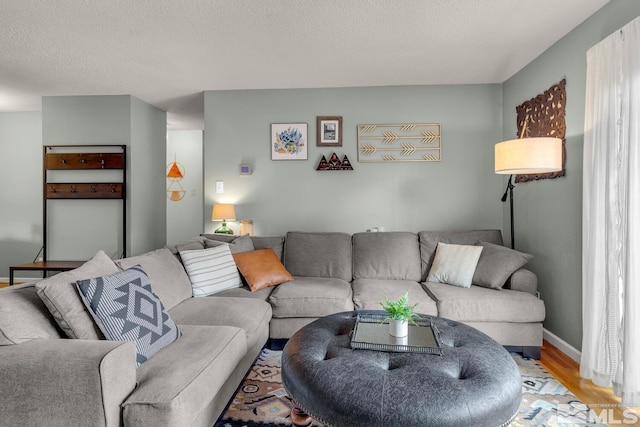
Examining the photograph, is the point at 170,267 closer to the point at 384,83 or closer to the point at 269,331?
the point at 269,331

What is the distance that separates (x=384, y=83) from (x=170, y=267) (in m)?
2.90

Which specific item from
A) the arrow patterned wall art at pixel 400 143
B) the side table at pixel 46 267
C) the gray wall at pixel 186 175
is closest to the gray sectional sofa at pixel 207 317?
the arrow patterned wall art at pixel 400 143

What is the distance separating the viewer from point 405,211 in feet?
12.9

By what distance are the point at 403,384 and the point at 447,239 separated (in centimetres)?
232

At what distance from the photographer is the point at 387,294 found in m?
2.73

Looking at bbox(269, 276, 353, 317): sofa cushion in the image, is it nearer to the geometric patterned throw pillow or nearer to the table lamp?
the geometric patterned throw pillow

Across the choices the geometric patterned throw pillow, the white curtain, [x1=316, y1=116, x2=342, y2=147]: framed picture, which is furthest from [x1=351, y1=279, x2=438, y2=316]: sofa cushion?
[x1=316, y1=116, x2=342, y2=147]: framed picture

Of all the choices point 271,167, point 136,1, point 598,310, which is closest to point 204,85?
point 271,167

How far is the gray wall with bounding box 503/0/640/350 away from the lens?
249 centimetres

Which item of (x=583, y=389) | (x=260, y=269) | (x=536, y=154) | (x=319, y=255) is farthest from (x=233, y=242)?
(x=583, y=389)

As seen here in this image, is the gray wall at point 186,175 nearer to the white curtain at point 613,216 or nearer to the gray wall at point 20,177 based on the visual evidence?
the gray wall at point 20,177

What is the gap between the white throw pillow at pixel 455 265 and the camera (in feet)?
9.55

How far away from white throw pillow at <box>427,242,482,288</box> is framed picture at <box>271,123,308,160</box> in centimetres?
187

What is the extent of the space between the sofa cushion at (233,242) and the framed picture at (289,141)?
117 centimetres
